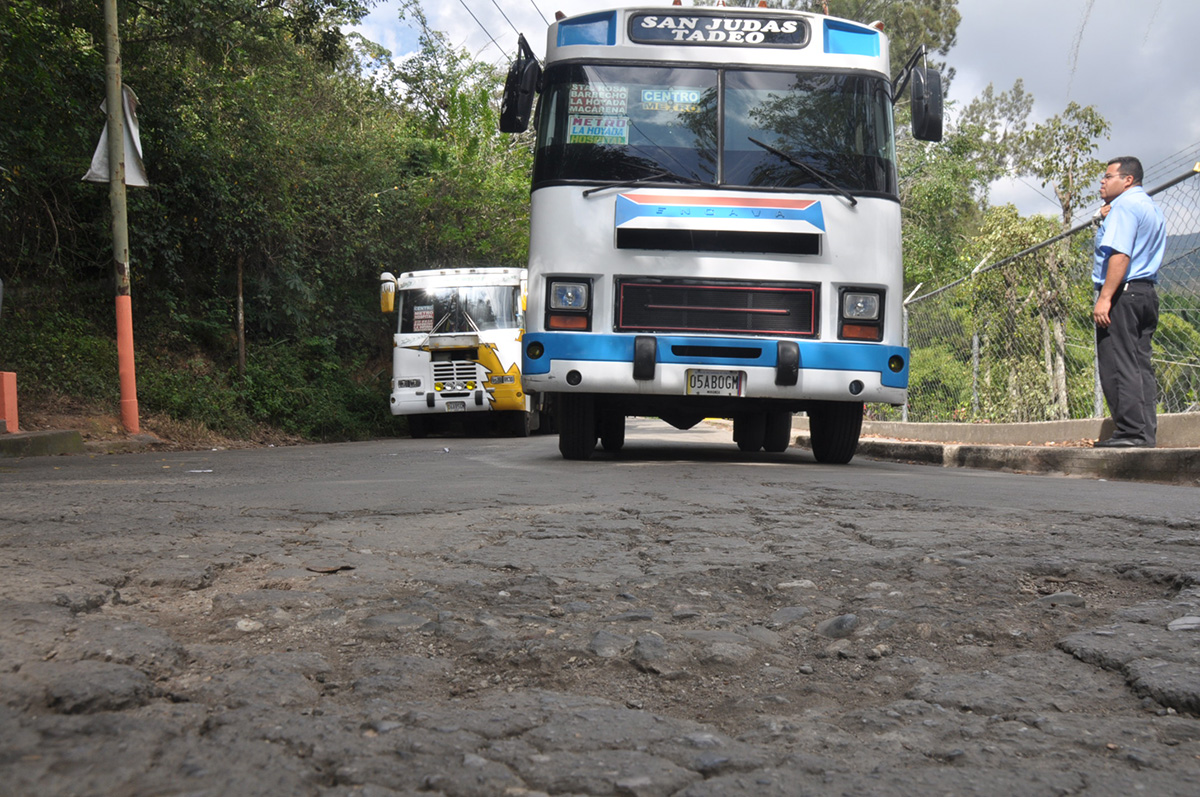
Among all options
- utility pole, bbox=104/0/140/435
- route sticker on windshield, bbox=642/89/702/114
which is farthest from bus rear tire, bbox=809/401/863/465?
utility pole, bbox=104/0/140/435

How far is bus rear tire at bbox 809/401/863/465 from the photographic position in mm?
7453

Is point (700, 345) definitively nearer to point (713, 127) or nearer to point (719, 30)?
point (713, 127)

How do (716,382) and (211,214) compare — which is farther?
(211,214)

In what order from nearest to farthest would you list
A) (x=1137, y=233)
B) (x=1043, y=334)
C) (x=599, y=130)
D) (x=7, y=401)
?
(x=1137, y=233)
(x=599, y=130)
(x=1043, y=334)
(x=7, y=401)

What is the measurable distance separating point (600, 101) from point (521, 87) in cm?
61

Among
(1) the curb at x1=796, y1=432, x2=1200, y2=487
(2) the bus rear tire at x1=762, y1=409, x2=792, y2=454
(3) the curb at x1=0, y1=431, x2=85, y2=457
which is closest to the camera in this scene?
(1) the curb at x1=796, y1=432, x2=1200, y2=487

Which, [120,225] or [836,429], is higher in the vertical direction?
[120,225]

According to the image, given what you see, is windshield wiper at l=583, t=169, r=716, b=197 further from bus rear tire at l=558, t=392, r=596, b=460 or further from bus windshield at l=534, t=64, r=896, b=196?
bus rear tire at l=558, t=392, r=596, b=460

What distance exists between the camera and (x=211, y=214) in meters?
14.1

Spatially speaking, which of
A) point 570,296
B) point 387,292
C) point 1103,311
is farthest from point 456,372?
point 1103,311

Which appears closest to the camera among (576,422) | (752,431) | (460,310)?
(576,422)

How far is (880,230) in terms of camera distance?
691 cm

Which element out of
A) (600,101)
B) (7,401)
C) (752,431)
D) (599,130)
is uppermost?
(600,101)

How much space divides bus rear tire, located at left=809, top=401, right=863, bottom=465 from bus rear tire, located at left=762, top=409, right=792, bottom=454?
4.41 ft
